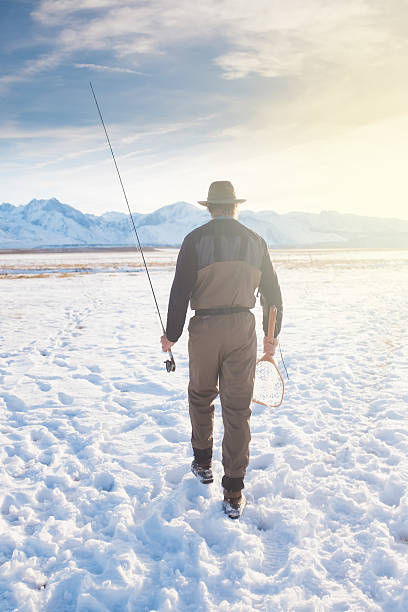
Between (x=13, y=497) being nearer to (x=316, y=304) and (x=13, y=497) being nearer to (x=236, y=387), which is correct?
(x=236, y=387)

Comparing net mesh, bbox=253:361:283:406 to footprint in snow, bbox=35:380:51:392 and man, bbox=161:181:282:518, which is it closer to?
man, bbox=161:181:282:518

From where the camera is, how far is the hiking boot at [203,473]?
151 inches

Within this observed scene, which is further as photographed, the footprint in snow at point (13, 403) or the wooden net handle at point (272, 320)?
the footprint in snow at point (13, 403)

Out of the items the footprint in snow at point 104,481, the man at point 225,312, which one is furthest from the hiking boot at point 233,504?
the footprint in snow at point 104,481

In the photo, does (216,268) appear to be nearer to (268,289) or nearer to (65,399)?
(268,289)

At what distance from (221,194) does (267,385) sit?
9.58 feet

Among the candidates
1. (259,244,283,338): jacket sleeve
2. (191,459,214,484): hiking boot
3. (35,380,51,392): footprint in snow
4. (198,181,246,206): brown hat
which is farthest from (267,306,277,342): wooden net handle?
(35,380,51,392): footprint in snow

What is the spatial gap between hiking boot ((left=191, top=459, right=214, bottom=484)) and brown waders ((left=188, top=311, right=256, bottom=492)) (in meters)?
0.40

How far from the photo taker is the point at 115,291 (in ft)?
70.7

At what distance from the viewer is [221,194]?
11.1 ft

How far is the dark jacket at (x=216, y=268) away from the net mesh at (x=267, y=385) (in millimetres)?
2035

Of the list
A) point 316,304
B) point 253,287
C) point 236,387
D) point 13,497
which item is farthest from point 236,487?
point 316,304

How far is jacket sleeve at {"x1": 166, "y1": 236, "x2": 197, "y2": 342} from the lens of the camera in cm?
321

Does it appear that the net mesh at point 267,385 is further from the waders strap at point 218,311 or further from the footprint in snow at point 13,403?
Answer: the footprint in snow at point 13,403
